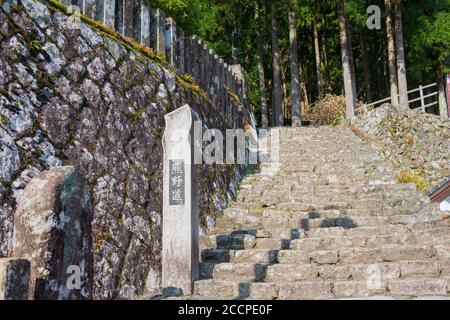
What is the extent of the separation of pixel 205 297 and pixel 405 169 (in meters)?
7.28

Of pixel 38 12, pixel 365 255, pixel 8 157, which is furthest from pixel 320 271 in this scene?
pixel 38 12

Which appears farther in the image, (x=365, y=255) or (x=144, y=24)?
(x=144, y=24)

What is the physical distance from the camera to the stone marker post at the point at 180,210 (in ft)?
15.3

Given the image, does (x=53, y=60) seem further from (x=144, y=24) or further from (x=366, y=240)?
(x=366, y=240)

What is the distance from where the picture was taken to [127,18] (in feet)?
20.2

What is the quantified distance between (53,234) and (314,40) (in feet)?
68.0

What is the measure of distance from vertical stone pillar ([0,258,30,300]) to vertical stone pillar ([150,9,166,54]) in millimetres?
5406

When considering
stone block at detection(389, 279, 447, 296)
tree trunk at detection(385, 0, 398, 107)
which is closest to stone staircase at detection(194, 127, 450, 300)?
stone block at detection(389, 279, 447, 296)

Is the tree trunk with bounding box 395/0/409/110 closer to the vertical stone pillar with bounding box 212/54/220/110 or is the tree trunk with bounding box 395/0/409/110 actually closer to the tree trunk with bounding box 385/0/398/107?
the tree trunk with bounding box 385/0/398/107

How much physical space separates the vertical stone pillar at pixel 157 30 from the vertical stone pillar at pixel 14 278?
5406 mm

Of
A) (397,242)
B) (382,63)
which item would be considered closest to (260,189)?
(397,242)

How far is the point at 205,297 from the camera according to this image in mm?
4586

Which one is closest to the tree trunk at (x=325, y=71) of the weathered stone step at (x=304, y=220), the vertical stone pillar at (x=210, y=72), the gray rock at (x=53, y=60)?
the vertical stone pillar at (x=210, y=72)

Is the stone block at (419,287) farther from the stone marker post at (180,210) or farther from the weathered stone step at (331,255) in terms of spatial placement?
the stone marker post at (180,210)
